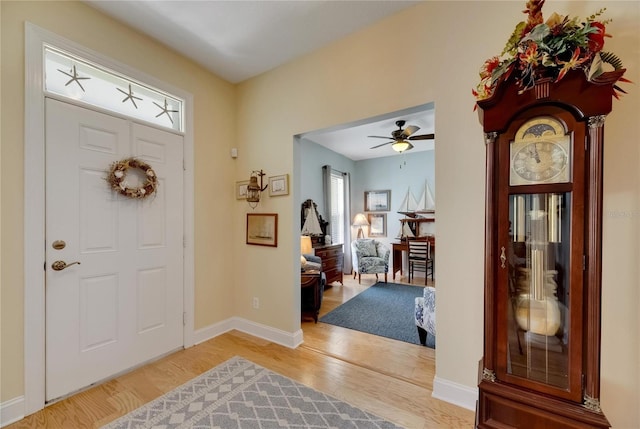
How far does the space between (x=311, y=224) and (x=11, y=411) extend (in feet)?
13.0

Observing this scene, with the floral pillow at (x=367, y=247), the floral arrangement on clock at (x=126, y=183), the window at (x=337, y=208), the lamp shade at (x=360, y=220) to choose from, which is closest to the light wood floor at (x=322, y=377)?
the floral arrangement on clock at (x=126, y=183)

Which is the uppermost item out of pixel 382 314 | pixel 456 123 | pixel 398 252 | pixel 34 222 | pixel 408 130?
pixel 408 130

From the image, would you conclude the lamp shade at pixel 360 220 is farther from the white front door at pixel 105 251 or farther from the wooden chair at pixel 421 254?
the white front door at pixel 105 251

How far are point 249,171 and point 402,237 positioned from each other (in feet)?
12.4

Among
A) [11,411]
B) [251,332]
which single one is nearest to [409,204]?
[251,332]

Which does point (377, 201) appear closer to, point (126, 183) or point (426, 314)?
point (426, 314)

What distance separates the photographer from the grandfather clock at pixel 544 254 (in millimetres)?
1129

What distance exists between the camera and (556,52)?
1152mm

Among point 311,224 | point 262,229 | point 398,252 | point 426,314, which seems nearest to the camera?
point 426,314

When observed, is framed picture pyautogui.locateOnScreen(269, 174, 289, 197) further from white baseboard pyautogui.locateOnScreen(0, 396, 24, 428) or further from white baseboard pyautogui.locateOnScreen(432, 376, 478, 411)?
white baseboard pyautogui.locateOnScreen(0, 396, 24, 428)

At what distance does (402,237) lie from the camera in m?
5.66

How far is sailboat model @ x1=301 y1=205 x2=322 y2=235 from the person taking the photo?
4.93 metres

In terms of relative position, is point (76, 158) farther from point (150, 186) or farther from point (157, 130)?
point (157, 130)

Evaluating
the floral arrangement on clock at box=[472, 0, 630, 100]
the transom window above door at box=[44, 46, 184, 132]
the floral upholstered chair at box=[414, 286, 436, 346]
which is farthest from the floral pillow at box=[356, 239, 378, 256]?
the floral arrangement on clock at box=[472, 0, 630, 100]
